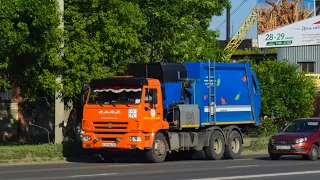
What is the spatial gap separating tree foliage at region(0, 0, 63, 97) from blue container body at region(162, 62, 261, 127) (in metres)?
4.37

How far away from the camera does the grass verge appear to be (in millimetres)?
24436

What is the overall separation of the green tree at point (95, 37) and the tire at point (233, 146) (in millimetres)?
5196

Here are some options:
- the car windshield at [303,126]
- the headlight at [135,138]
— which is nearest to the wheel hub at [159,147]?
the headlight at [135,138]

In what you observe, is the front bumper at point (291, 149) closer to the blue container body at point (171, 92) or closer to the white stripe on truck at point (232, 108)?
the white stripe on truck at point (232, 108)

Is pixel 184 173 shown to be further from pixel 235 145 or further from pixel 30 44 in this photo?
pixel 235 145

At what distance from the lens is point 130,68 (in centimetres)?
2561

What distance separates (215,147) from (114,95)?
5.21m

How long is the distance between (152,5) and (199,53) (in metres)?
2.98

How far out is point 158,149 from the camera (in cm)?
2395

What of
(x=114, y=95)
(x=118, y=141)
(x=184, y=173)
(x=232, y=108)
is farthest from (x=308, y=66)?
(x=184, y=173)

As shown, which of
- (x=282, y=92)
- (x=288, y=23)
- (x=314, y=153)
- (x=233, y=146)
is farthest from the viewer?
(x=288, y=23)

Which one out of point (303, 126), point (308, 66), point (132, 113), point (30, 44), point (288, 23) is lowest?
point (303, 126)

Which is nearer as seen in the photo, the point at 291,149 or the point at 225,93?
the point at 291,149

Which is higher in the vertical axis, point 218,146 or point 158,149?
point 158,149
